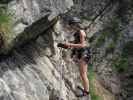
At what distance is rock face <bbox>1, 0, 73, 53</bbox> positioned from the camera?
14070 millimetres

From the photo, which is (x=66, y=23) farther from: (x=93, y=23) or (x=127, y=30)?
(x=127, y=30)

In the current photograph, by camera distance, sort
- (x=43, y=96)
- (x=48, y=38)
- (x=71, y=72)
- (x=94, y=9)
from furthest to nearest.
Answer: (x=94, y=9) → (x=71, y=72) → (x=48, y=38) → (x=43, y=96)

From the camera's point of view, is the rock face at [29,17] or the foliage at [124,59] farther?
the foliage at [124,59]

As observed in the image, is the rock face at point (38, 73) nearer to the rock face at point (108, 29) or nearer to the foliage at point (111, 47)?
the rock face at point (108, 29)

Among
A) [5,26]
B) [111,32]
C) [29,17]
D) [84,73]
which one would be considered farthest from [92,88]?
[5,26]

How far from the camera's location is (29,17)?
14391mm

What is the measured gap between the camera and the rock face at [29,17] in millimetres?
14070

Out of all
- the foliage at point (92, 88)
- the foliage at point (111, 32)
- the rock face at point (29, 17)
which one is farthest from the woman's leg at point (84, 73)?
the foliage at point (111, 32)

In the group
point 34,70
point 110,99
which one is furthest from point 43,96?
point 110,99

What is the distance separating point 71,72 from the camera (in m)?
17.3

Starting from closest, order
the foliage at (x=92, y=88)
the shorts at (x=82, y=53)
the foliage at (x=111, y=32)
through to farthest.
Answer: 1. the shorts at (x=82, y=53)
2. the foliage at (x=92, y=88)
3. the foliage at (x=111, y=32)

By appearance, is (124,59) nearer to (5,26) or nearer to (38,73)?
(38,73)

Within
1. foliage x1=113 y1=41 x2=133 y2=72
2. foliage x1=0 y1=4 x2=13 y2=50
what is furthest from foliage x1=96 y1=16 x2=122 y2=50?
foliage x1=0 y1=4 x2=13 y2=50

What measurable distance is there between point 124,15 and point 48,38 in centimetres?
613
